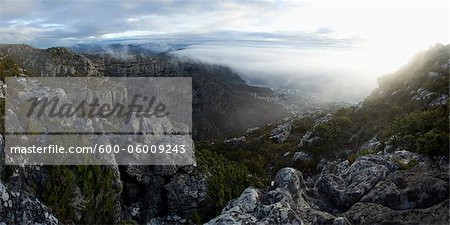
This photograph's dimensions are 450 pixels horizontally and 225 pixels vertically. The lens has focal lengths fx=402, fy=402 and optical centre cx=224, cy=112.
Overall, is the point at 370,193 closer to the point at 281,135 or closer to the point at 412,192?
the point at 412,192

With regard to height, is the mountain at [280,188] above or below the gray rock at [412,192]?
below

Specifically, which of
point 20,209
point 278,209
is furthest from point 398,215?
point 20,209

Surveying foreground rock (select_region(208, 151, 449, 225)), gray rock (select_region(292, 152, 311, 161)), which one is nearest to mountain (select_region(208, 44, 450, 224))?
foreground rock (select_region(208, 151, 449, 225))

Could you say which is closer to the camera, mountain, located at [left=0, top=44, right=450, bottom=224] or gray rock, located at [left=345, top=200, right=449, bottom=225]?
gray rock, located at [left=345, top=200, right=449, bottom=225]

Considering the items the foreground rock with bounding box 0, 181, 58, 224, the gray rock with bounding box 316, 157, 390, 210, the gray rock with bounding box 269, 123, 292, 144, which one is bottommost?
the gray rock with bounding box 269, 123, 292, 144

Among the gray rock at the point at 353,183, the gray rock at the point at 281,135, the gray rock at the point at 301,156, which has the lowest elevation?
the gray rock at the point at 281,135

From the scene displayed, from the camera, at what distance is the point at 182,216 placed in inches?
1348

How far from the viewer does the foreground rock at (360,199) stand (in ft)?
44.0

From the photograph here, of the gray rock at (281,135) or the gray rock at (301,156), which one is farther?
the gray rock at (281,135)

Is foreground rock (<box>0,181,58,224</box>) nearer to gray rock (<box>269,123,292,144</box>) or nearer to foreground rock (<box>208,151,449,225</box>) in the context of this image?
foreground rock (<box>208,151,449,225</box>)

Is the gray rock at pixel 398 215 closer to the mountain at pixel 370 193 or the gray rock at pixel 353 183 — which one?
the mountain at pixel 370 193

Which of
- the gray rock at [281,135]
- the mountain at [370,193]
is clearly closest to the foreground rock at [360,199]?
the mountain at [370,193]

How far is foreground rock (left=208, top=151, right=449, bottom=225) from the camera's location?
528 inches

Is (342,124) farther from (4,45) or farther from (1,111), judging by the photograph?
(4,45)
